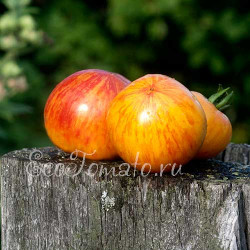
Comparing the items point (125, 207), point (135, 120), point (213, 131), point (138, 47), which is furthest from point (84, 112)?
point (138, 47)

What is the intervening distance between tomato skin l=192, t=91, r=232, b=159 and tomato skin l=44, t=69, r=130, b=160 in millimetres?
313

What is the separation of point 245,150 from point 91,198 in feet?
3.43

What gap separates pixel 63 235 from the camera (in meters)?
1.90

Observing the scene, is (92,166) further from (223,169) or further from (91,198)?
(223,169)

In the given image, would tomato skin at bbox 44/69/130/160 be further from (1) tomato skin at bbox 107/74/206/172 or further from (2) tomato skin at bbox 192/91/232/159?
(2) tomato skin at bbox 192/91/232/159

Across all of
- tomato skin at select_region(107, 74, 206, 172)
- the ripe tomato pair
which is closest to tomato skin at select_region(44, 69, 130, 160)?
the ripe tomato pair

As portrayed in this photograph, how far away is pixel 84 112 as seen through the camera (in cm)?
193

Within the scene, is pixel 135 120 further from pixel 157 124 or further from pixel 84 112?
pixel 84 112

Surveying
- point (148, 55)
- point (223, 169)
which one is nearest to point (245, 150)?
point (223, 169)

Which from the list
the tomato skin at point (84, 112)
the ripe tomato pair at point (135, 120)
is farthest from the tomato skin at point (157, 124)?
the tomato skin at point (84, 112)

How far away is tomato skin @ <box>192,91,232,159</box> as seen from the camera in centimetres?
199

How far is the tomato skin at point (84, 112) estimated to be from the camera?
6.32 feet

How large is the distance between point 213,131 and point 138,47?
366cm

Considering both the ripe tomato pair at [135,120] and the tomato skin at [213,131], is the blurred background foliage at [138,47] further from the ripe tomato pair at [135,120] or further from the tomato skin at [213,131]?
the tomato skin at [213,131]
